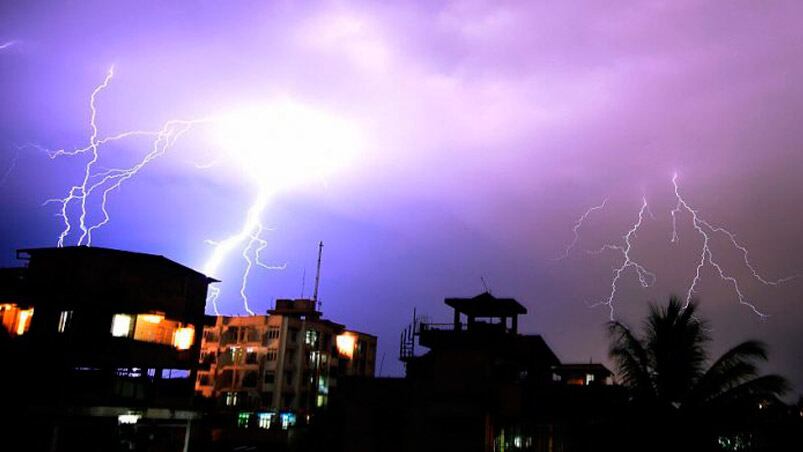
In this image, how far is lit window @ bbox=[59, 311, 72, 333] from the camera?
30062 mm

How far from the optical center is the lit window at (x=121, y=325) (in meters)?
30.8

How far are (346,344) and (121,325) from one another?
37.3m

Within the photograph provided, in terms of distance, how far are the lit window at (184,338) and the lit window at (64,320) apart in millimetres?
5991

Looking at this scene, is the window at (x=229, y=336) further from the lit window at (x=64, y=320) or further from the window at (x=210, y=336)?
the lit window at (x=64, y=320)

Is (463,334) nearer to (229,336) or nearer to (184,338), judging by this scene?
(184,338)

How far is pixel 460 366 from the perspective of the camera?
27.9 metres

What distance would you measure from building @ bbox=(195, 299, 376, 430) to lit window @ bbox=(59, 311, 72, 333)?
25.0 m

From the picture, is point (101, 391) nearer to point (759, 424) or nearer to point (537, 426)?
point (537, 426)

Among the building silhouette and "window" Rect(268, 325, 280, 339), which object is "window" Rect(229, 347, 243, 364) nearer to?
"window" Rect(268, 325, 280, 339)

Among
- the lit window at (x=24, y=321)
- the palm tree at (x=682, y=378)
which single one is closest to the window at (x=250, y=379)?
the lit window at (x=24, y=321)

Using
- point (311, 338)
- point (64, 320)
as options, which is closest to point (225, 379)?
point (311, 338)

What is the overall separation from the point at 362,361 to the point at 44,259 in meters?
43.1

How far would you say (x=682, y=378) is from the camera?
56.0 ft

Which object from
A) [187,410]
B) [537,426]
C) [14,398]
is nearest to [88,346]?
[14,398]
